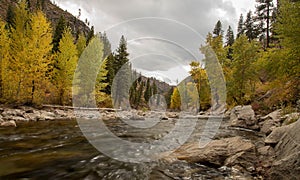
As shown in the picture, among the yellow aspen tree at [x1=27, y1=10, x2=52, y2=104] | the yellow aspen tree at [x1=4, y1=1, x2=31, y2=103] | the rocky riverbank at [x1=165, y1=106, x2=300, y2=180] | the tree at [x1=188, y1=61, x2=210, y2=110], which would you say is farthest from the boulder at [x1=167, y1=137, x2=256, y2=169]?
the tree at [x1=188, y1=61, x2=210, y2=110]

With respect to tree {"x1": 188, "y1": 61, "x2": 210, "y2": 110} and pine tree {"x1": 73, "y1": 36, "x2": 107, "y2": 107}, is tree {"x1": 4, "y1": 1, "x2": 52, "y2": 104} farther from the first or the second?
tree {"x1": 188, "y1": 61, "x2": 210, "y2": 110}

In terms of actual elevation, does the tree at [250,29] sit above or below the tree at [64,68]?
above

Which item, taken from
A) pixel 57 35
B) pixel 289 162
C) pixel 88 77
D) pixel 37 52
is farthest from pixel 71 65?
pixel 289 162

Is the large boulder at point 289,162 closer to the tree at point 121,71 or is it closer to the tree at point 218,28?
the tree at point 121,71

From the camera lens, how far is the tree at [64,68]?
2380 cm

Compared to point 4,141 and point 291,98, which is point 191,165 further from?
point 291,98

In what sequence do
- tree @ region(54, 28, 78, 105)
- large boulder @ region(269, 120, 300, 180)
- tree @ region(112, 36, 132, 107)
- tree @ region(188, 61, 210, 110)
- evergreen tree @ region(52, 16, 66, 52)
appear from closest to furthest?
large boulder @ region(269, 120, 300, 180), tree @ region(54, 28, 78, 105), tree @ region(188, 61, 210, 110), evergreen tree @ region(52, 16, 66, 52), tree @ region(112, 36, 132, 107)

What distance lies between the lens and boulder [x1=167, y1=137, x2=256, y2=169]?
5.82m

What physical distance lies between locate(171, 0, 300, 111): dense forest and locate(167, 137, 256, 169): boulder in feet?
20.0

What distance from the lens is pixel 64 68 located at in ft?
78.4

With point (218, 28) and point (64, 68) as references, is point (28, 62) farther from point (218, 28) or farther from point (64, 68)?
point (218, 28)

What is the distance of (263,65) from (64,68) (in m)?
20.9

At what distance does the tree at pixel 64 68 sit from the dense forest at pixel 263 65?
61.9 ft

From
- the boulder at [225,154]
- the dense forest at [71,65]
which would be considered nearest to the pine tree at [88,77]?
the dense forest at [71,65]
